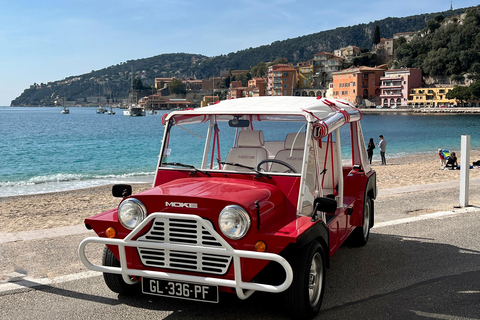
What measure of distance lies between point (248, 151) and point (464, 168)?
6110 mm

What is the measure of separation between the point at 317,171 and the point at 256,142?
3.31 feet

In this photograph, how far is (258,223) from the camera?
4.41 metres

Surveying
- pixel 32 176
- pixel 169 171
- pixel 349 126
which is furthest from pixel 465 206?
pixel 32 176

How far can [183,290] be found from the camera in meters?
4.49

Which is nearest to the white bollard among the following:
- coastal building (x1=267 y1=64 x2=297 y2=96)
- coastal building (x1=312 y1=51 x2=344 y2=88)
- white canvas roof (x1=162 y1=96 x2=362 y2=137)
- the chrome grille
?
white canvas roof (x1=162 y1=96 x2=362 y2=137)

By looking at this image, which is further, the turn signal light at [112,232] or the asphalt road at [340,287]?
the asphalt road at [340,287]

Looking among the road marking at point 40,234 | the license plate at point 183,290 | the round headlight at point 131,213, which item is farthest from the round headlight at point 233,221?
the road marking at point 40,234

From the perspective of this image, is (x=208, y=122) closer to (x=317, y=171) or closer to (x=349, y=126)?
(x=317, y=171)

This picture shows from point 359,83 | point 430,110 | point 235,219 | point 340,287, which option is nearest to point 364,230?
point 340,287

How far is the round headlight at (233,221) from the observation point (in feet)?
14.3

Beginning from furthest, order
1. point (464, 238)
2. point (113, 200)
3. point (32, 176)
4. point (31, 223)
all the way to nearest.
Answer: point (32, 176) < point (113, 200) < point (31, 223) < point (464, 238)

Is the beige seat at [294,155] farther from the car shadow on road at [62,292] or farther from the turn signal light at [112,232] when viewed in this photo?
the car shadow on road at [62,292]

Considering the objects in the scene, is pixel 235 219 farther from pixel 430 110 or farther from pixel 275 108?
pixel 430 110

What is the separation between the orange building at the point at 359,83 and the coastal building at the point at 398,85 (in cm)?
437
